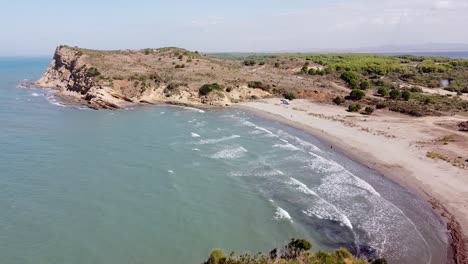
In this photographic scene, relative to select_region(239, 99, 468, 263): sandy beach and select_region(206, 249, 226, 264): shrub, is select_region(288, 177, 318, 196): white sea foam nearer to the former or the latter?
select_region(239, 99, 468, 263): sandy beach

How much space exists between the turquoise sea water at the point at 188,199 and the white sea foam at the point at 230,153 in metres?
0.11

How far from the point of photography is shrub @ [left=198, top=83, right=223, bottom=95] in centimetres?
7632

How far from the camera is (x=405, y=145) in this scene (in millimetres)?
47031

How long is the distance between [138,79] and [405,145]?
5278 cm

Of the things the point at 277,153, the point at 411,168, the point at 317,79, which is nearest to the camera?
the point at 411,168

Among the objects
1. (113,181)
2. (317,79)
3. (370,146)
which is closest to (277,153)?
(370,146)

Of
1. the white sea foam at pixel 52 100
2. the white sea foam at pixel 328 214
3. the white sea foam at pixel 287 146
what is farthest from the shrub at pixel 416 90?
the white sea foam at pixel 52 100

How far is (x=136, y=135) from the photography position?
5194 centimetres

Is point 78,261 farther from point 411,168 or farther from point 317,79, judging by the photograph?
point 317,79

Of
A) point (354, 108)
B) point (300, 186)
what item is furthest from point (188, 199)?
point (354, 108)

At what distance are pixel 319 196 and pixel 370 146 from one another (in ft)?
55.1

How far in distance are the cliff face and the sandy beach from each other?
950 centimetres

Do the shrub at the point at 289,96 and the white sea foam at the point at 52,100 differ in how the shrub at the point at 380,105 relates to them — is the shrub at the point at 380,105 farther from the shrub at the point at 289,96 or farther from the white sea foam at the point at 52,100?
the white sea foam at the point at 52,100

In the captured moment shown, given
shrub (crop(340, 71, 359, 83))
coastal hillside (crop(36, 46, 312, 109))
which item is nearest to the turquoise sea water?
coastal hillside (crop(36, 46, 312, 109))
